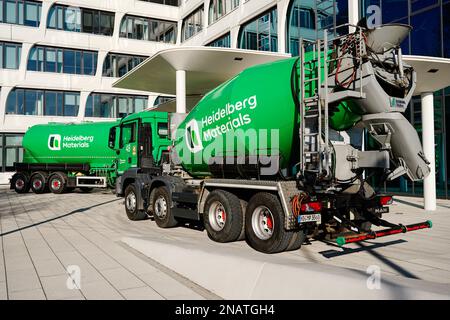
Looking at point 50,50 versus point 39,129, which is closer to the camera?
point 39,129

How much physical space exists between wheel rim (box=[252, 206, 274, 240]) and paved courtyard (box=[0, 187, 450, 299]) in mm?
414

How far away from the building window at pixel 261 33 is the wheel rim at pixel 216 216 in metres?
15.9

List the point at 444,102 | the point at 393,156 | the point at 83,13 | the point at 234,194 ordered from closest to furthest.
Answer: the point at 393,156 < the point at 234,194 < the point at 444,102 < the point at 83,13

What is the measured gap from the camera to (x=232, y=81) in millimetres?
8344

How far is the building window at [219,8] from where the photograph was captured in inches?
1058

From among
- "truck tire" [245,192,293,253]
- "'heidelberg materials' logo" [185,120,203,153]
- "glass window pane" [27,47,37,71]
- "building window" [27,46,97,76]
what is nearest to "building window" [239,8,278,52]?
"'heidelberg materials' logo" [185,120,203,153]

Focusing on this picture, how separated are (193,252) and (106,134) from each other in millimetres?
15249

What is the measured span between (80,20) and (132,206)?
27.6 m

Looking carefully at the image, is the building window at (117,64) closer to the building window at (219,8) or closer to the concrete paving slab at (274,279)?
the building window at (219,8)

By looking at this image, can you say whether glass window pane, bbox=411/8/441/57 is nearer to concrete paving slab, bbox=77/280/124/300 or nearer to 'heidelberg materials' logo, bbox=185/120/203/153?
'heidelberg materials' logo, bbox=185/120/203/153
